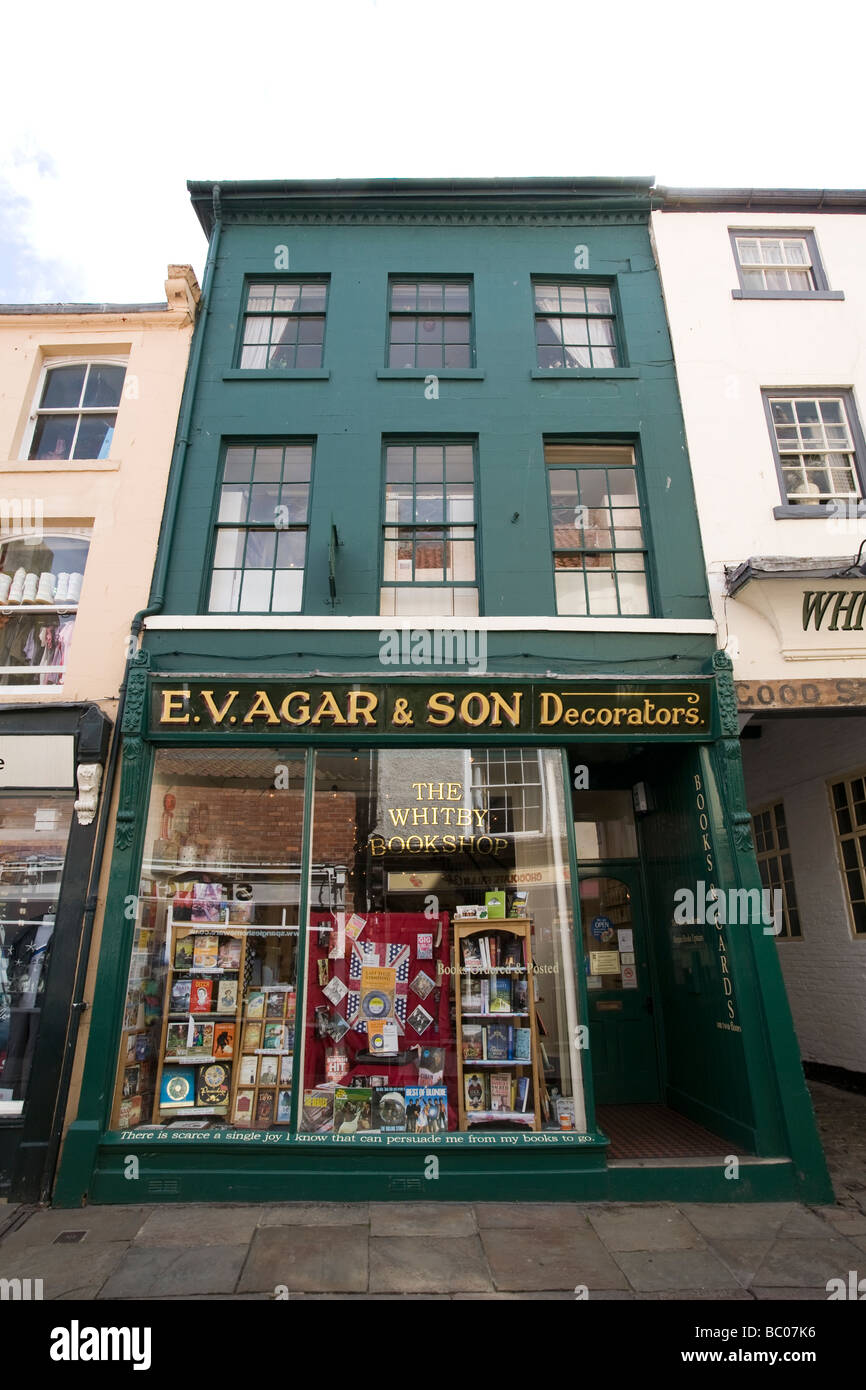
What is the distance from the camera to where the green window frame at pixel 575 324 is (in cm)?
920

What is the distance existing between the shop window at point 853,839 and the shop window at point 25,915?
1006 centimetres

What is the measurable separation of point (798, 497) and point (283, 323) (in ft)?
23.0

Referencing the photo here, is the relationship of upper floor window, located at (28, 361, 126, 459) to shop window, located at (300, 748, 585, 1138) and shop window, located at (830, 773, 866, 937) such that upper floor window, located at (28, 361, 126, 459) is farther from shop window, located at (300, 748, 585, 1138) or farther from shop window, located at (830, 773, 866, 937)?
shop window, located at (830, 773, 866, 937)

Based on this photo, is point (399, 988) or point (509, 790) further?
point (509, 790)

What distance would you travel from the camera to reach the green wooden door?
27.0 feet

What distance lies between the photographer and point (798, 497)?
8383mm

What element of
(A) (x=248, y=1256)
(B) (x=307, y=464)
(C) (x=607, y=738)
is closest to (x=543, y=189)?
(B) (x=307, y=464)

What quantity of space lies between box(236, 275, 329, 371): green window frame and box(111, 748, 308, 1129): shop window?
5.35 meters

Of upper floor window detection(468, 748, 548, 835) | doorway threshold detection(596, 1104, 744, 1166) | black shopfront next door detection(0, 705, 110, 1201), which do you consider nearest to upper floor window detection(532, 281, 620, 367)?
upper floor window detection(468, 748, 548, 835)

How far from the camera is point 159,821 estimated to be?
23.9 ft

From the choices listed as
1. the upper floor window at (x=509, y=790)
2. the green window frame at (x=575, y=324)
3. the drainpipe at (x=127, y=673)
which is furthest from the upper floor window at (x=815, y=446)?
the drainpipe at (x=127, y=673)

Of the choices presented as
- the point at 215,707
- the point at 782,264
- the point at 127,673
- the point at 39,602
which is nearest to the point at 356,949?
the point at 215,707

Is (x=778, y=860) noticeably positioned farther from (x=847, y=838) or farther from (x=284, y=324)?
(x=284, y=324)

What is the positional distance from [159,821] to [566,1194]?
5.17 meters
